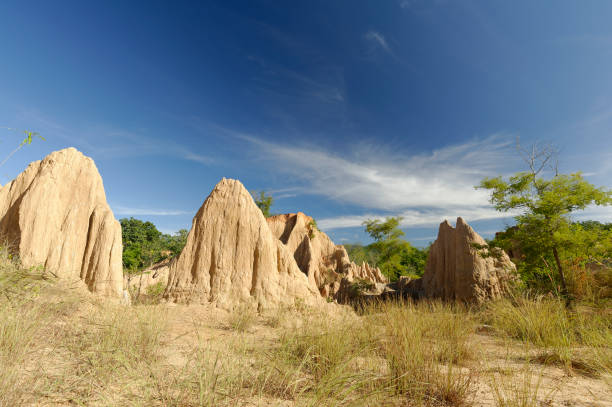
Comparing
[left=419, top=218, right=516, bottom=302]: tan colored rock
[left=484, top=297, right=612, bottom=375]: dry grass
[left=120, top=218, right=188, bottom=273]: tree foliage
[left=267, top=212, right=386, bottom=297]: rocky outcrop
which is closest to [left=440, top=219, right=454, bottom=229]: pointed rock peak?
[left=419, top=218, right=516, bottom=302]: tan colored rock

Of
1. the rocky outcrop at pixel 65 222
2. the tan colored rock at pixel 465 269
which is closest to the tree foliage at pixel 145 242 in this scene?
the rocky outcrop at pixel 65 222

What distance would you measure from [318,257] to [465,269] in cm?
1401

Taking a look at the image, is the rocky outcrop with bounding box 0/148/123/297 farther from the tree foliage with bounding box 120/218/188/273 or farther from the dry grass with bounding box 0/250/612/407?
the tree foliage with bounding box 120/218/188/273

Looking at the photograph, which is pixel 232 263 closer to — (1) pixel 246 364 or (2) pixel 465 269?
(1) pixel 246 364

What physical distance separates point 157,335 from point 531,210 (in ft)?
41.1

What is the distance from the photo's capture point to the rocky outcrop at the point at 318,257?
2227cm

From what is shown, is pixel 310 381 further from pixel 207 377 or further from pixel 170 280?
pixel 170 280

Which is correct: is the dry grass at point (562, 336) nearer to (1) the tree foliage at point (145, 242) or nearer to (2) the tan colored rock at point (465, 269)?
(2) the tan colored rock at point (465, 269)

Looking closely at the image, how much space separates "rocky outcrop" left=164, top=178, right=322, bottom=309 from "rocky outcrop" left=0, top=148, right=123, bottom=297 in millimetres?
2483

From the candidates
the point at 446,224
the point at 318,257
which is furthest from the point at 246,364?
the point at 318,257

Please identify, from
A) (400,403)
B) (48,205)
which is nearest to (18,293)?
(400,403)

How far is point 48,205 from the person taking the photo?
376 inches

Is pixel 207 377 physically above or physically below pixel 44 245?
below

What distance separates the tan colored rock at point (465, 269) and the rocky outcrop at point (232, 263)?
317 inches
